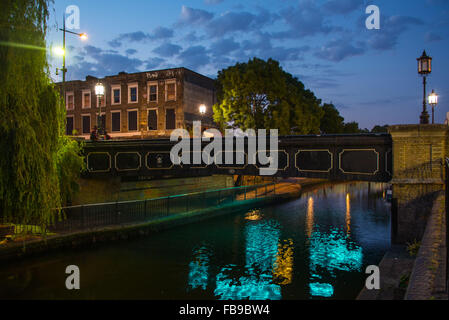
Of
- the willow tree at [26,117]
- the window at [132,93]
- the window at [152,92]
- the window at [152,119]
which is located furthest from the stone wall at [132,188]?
the window at [132,93]

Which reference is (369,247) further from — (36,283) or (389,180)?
(36,283)

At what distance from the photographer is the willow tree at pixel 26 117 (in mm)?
8953

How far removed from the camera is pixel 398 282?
7652mm

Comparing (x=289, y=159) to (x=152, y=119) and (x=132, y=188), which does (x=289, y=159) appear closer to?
(x=132, y=188)

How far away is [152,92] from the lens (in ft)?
116

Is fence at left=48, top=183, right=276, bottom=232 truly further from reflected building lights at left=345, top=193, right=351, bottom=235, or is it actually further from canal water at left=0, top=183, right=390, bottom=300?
reflected building lights at left=345, top=193, right=351, bottom=235

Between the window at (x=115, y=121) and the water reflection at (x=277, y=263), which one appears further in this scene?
the window at (x=115, y=121)

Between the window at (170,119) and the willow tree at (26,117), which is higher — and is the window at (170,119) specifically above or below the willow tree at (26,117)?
above

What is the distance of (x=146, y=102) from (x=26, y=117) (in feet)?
88.5

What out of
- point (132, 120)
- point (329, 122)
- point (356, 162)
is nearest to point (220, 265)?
point (356, 162)

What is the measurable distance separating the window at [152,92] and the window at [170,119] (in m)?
2.14

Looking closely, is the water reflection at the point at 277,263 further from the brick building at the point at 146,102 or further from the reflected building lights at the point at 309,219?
the brick building at the point at 146,102

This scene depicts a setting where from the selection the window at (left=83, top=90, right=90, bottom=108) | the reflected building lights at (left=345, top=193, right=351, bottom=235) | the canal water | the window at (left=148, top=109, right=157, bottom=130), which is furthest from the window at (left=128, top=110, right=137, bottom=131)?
the reflected building lights at (left=345, top=193, right=351, bottom=235)
